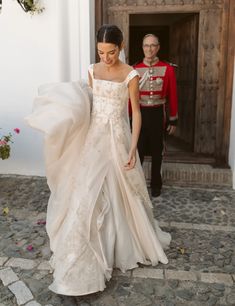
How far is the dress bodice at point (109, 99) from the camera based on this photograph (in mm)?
2689

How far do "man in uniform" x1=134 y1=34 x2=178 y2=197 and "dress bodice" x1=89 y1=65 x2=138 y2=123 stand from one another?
1.47m

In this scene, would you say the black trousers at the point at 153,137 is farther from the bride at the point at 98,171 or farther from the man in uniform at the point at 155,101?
the bride at the point at 98,171

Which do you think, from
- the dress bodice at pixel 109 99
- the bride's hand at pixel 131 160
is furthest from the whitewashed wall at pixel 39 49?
the bride's hand at pixel 131 160

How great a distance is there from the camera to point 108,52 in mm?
2541

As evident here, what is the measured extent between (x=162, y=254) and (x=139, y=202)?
18.8 inches

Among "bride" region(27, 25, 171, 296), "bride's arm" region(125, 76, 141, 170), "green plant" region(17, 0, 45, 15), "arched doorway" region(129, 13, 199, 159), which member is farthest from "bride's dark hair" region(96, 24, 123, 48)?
"arched doorway" region(129, 13, 199, 159)

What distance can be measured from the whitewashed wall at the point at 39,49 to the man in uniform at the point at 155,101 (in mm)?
983

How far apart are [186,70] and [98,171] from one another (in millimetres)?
3730

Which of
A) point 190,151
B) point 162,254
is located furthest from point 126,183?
point 190,151

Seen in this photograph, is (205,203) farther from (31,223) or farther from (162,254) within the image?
(31,223)

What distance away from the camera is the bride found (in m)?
2.55

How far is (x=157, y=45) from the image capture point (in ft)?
13.5

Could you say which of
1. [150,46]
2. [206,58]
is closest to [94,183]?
[150,46]

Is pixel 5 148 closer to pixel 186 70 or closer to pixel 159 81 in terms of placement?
pixel 159 81
